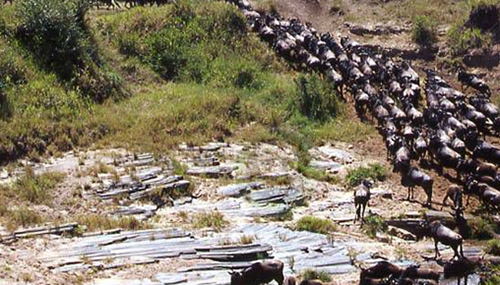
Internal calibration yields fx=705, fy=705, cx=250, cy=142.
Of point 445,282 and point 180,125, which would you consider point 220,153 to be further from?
point 445,282

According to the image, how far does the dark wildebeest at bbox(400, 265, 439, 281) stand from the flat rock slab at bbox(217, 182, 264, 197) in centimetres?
547

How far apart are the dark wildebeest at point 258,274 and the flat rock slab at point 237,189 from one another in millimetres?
4863

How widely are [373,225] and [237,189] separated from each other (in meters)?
3.52

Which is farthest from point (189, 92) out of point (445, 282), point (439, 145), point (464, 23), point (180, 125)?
point (464, 23)

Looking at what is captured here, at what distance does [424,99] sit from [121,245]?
1545cm

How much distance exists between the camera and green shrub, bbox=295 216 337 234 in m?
15.8

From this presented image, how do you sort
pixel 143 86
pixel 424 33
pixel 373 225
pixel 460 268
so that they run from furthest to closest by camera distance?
pixel 424 33, pixel 143 86, pixel 373 225, pixel 460 268

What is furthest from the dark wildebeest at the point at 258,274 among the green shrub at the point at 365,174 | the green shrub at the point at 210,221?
the green shrub at the point at 365,174

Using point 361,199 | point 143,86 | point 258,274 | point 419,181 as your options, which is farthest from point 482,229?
point 143,86

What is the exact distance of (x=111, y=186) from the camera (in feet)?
56.3

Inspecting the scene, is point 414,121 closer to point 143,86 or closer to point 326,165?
point 326,165

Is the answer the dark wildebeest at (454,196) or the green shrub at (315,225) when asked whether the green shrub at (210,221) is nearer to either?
the green shrub at (315,225)

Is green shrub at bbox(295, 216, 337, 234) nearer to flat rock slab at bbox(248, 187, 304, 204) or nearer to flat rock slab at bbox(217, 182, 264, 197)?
flat rock slab at bbox(248, 187, 304, 204)

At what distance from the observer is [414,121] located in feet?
73.8
